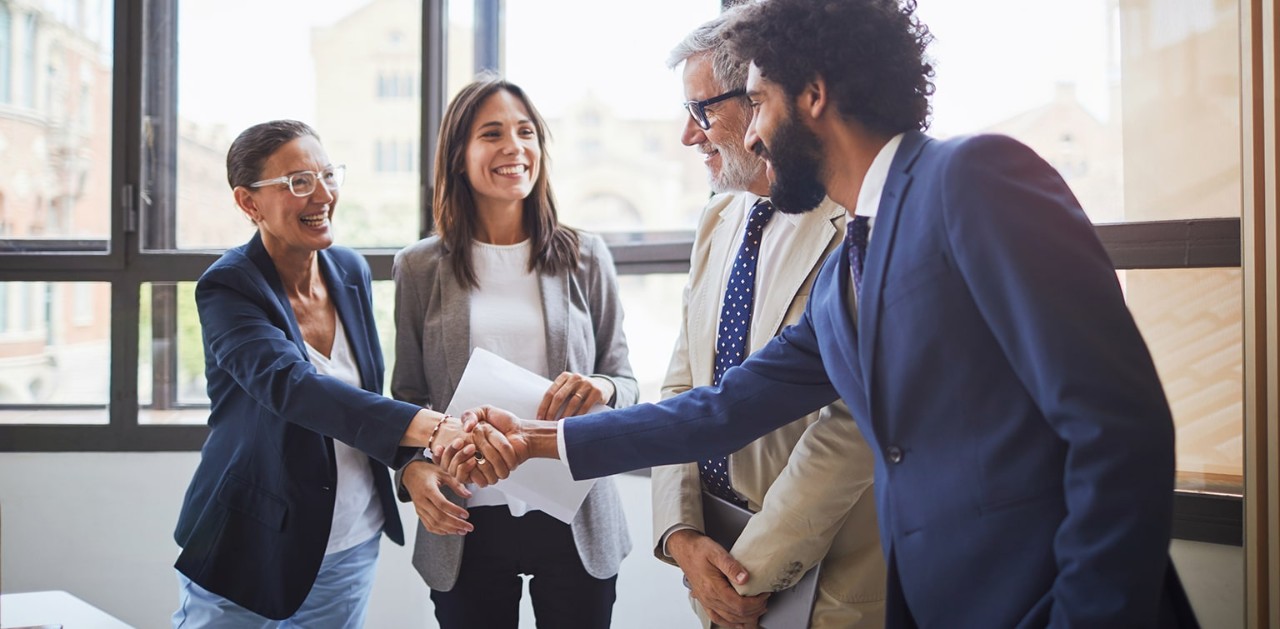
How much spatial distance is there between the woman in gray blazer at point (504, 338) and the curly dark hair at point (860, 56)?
2.90 feet

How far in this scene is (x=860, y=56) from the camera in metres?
1.26

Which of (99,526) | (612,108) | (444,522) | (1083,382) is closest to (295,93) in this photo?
(612,108)

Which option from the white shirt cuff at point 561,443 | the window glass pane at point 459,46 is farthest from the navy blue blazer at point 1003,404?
the window glass pane at point 459,46

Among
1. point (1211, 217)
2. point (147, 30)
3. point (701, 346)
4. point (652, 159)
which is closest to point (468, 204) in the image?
point (701, 346)

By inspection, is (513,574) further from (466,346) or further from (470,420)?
(466,346)

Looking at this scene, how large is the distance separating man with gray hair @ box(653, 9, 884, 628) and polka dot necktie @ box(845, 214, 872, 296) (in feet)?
1.00

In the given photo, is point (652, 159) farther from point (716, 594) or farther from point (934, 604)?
point (934, 604)

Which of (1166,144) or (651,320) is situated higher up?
(1166,144)

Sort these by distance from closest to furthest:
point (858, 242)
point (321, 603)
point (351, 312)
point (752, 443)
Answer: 1. point (858, 242)
2. point (752, 443)
3. point (321, 603)
4. point (351, 312)

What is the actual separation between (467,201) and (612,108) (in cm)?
102

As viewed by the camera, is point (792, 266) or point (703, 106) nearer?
point (792, 266)

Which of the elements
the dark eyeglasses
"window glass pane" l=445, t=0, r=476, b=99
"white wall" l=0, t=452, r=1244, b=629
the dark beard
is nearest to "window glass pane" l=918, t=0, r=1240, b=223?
the dark eyeglasses

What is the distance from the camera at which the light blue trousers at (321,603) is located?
189 centimetres

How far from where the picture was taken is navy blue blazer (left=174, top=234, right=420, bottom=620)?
1.86m
